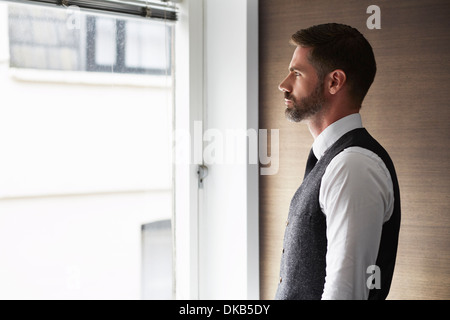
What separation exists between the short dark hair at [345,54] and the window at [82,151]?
73 centimetres

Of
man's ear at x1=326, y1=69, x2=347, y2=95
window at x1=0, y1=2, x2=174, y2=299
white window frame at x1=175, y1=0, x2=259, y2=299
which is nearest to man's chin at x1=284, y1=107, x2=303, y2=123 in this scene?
man's ear at x1=326, y1=69, x2=347, y2=95

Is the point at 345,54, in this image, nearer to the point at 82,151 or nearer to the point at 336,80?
the point at 336,80

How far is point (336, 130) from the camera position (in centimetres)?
139

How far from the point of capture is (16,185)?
1.65 meters

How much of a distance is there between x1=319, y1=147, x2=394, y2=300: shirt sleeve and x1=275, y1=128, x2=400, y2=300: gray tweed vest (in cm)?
6

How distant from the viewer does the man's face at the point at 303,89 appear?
1.42 m

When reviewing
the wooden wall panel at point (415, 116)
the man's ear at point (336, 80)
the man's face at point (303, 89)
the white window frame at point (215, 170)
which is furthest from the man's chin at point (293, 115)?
the white window frame at point (215, 170)

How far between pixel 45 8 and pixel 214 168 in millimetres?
808

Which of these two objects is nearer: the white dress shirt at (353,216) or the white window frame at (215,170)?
the white dress shirt at (353,216)

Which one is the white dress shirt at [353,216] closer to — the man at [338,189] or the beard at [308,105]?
the man at [338,189]

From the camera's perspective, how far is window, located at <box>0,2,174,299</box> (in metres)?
1.64

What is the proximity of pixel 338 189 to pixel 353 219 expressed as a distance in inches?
2.8

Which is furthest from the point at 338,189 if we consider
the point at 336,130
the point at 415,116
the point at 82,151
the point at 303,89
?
the point at 82,151

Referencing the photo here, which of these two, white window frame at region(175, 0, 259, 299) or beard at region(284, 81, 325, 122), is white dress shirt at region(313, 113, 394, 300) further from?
white window frame at region(175, 0, 259, 299)
